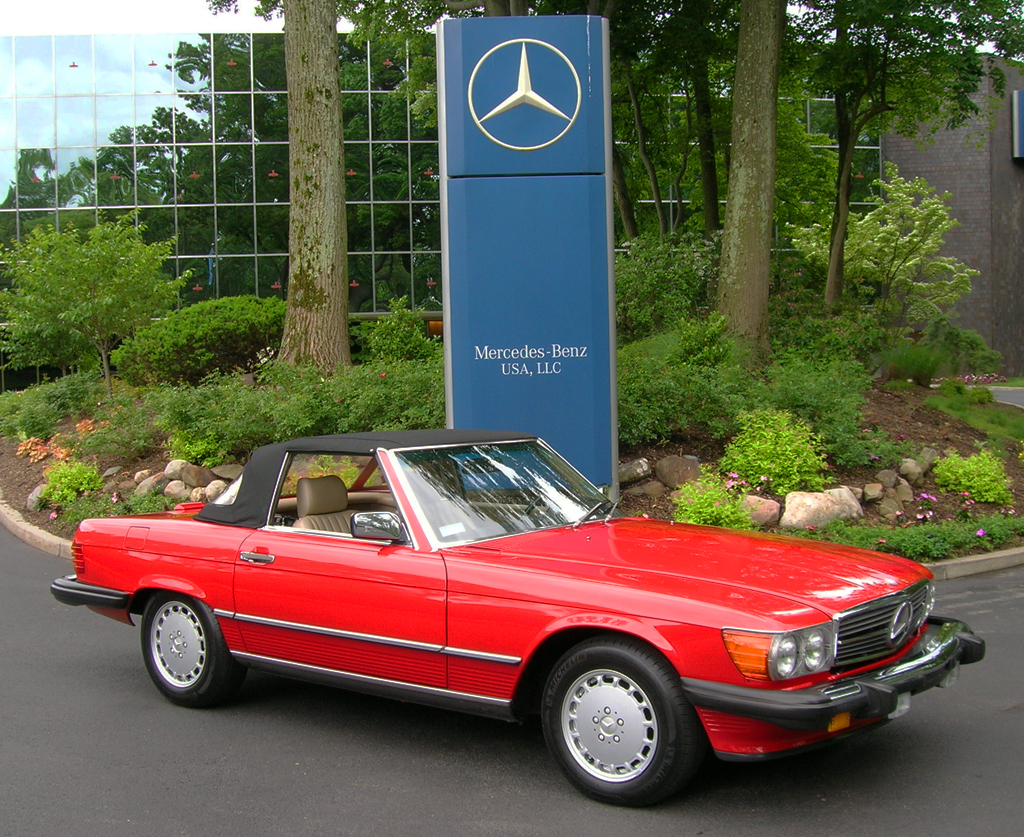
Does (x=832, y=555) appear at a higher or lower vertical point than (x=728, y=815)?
higher

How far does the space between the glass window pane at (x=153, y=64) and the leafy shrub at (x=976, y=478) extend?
98.0ft

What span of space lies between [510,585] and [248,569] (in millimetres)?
1671

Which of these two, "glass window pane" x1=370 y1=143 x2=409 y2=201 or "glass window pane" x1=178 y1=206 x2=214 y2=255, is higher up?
"glass window pane" x1=370 y1=143 x2=409 y2=201

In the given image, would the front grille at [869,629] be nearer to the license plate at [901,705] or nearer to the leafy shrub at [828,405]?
the license plate at [901,705]

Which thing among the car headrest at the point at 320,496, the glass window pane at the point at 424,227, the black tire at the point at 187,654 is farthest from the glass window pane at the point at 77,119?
the car headrest at the point at 320,496

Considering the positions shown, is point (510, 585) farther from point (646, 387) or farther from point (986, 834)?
point (646, 387)

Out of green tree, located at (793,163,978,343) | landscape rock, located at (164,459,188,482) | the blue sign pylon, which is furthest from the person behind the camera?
green tree, located at (793,163,978,343)

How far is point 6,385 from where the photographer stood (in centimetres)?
3534

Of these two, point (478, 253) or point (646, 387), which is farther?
point (646, 387)

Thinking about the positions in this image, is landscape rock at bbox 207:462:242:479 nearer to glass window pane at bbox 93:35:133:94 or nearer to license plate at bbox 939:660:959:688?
license plate at bbox 939:660:959:688

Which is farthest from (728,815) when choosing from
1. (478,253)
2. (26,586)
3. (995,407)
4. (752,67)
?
(995,407)

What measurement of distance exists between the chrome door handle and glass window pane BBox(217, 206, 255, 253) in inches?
1172

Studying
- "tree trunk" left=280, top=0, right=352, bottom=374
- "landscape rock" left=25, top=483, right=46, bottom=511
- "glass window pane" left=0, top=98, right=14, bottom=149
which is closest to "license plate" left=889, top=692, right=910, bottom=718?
"tree trunk" left=280, top=0, right=352, bottom=374

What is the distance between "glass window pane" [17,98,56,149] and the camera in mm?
34250
